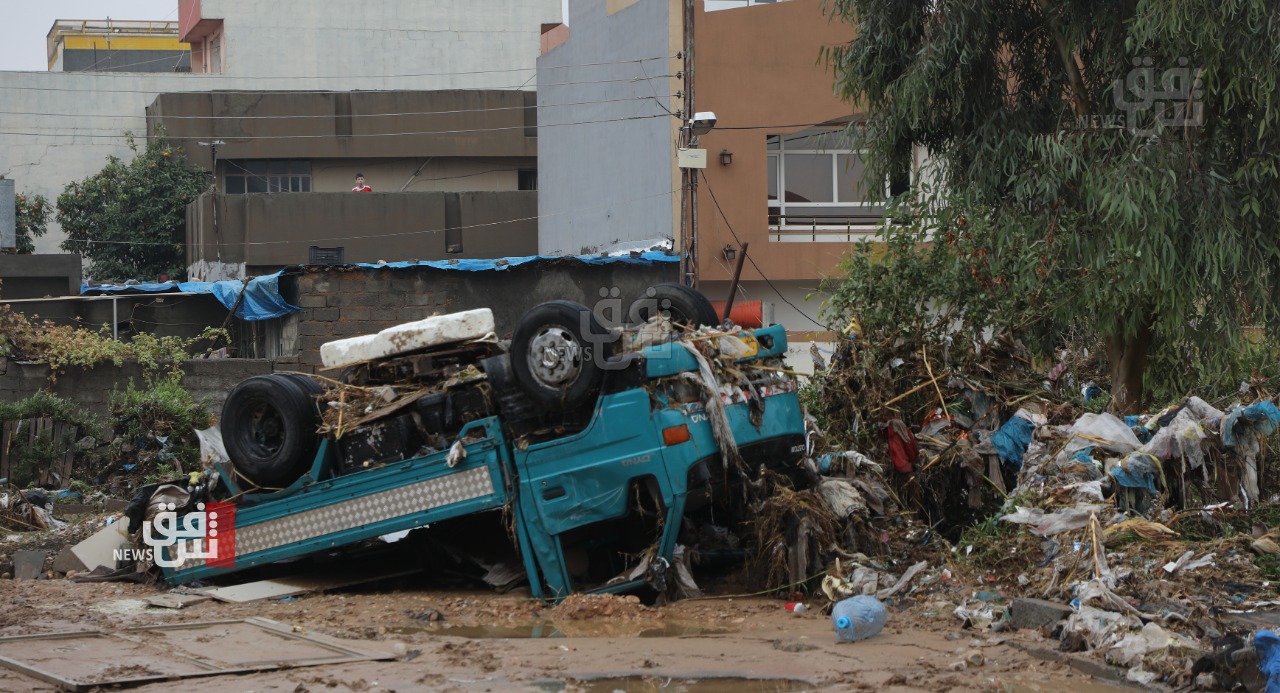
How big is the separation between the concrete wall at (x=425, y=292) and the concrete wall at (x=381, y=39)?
71.2 ft

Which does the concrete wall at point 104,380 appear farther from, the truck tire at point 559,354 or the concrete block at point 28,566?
the truck tire at point 559,354

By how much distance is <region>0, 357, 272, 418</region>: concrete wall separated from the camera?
15.8 metres

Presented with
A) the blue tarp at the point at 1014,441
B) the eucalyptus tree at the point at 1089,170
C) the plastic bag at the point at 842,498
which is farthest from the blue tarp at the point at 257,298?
the blue tarp at the point at 1014,441

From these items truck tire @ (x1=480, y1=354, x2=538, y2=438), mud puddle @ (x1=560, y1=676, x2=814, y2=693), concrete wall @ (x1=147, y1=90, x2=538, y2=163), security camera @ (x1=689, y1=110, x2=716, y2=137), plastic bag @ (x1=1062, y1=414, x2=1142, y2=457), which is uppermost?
concrete wall @ (x1=147, y1=90, x2=538, y2=163)

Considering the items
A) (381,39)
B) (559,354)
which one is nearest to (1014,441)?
(559,354)

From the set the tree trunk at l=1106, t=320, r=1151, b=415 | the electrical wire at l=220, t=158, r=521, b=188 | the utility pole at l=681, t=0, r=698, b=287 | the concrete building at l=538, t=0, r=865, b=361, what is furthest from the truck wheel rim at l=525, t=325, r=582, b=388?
the electrical wire at l=220, t=158, r=521, b=188

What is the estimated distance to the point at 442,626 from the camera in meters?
7.79

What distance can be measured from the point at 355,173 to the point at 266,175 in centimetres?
254

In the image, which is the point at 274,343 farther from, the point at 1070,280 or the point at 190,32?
the point at 190,32

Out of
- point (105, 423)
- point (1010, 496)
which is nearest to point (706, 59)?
point (105, 423)

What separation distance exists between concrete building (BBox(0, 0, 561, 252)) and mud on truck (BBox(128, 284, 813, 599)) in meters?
30.3

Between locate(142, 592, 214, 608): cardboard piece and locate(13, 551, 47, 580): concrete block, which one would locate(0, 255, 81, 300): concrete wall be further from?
locate(142, 592, 214, 608): cardboard piece

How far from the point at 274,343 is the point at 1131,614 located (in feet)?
53.9

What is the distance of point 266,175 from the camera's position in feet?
119
